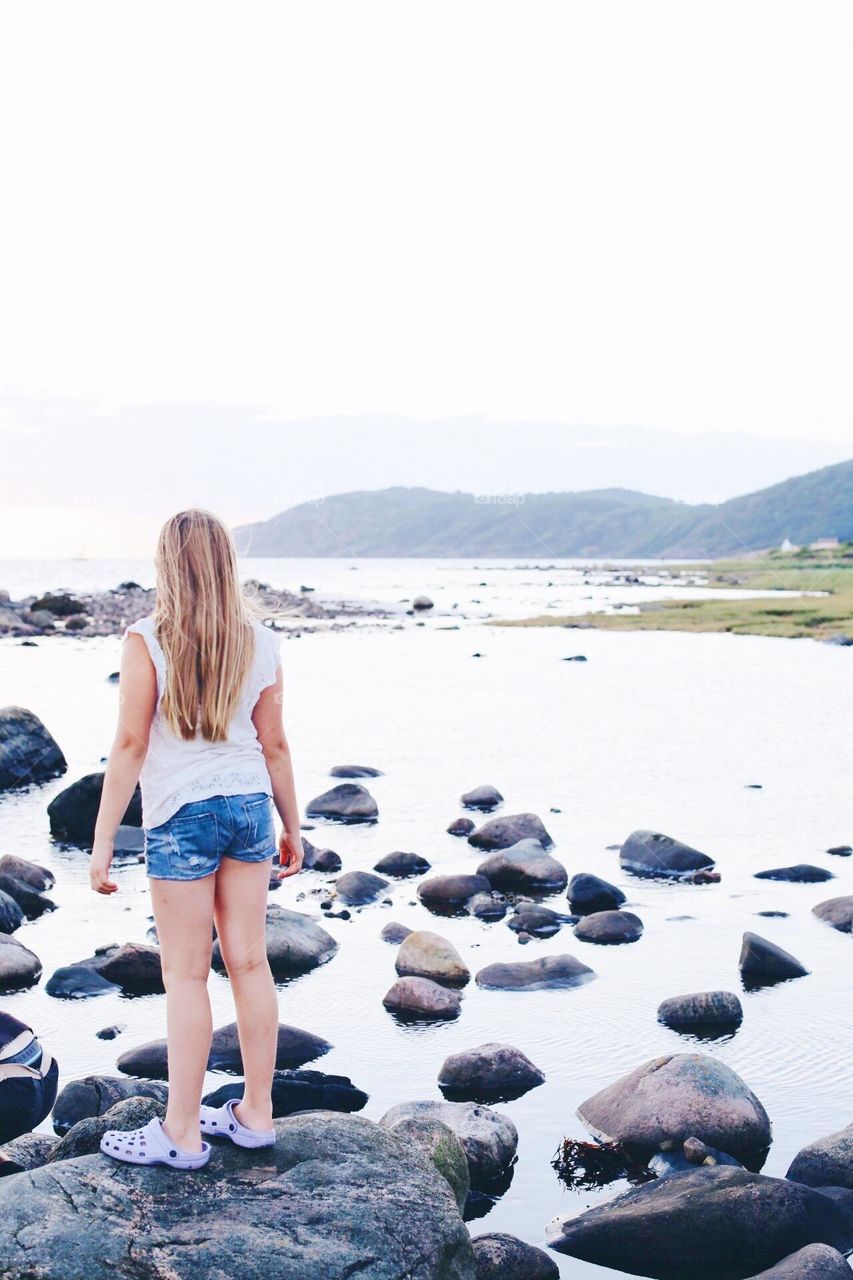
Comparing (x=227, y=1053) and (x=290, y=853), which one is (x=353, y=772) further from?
(x=290, y=853)

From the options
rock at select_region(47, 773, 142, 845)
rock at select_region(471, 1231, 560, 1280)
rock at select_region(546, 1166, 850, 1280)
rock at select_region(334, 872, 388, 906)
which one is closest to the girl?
rock at select_region(471, 1231, 560, 1280)

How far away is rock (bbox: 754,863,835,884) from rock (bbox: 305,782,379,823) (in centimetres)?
478

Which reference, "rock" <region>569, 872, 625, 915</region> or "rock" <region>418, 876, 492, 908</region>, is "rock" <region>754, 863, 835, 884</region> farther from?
"rock" <region>418, 876, 492, 908</region>

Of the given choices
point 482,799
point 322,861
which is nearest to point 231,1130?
point 322,861

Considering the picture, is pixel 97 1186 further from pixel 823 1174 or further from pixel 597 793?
pixel 597 793

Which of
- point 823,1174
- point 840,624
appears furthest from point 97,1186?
point 840,624

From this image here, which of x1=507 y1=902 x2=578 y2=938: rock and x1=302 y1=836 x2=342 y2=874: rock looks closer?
x1=507 y1=902 x2=578 y2=938: rock

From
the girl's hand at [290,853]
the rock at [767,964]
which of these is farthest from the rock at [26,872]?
the girl's hand at [290,853]

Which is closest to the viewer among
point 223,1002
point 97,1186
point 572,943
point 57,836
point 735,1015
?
point 97,1186

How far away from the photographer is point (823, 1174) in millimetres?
6320

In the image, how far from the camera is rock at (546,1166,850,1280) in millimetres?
5762

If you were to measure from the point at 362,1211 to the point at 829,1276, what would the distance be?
2.05 meters

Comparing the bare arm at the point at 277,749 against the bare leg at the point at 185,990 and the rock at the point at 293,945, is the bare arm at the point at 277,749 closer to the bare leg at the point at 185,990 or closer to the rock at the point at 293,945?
the bare leg at the point at 185,990

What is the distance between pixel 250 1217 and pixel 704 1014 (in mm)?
4708
